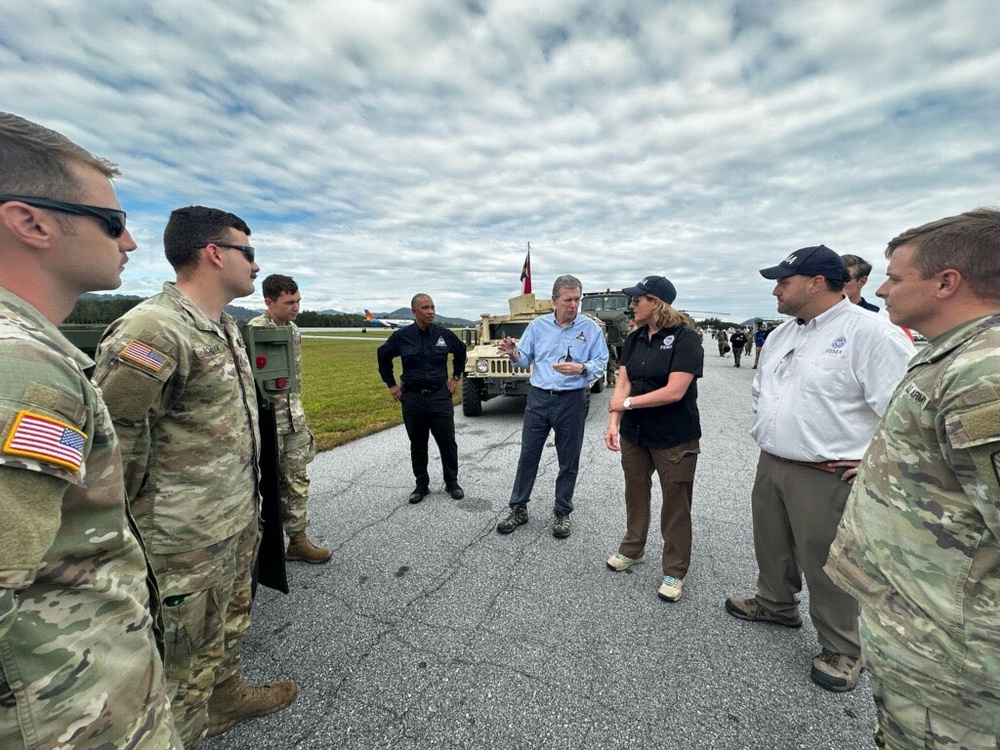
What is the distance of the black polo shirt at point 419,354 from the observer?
4.29 metres

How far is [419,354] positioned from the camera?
14.2 ft

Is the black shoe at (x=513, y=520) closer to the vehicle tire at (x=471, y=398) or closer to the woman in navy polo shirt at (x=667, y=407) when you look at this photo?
the woman in navy polo shirt at (x=667, y=407)

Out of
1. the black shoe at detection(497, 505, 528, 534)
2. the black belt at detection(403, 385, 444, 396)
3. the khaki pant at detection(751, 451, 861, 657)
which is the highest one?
the black belt at detection(403, 385, 444, 396)

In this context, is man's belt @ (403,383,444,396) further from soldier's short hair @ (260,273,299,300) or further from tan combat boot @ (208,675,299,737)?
tan combat boot @ (208,675,299,737)

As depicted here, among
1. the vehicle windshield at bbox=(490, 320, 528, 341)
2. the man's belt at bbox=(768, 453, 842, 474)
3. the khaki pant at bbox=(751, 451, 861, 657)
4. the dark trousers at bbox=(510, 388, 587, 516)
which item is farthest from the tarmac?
the vehicle windshield at bbox=(490, 320, 528, 341)

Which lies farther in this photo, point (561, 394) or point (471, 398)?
point (471, 398)

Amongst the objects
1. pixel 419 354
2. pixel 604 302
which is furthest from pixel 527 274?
pixel 419 354

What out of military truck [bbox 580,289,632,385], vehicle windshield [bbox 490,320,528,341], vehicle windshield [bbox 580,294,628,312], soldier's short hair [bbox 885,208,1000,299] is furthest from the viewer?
vehicle windshield [bbox 580,294,628,312]

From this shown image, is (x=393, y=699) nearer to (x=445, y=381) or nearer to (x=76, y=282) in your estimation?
(x=76, y=282)

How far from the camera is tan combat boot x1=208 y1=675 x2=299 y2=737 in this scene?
73.5 inches

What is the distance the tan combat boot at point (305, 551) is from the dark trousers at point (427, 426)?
49.3 inches

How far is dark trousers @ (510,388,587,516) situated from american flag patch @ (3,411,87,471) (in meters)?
3.02

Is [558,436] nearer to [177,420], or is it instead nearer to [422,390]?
[422,390]

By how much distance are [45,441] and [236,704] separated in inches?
67.7
